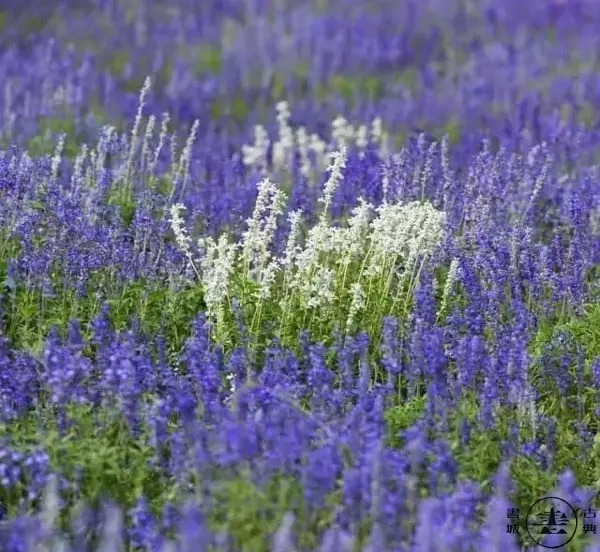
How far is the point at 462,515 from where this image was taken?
11.1 ft

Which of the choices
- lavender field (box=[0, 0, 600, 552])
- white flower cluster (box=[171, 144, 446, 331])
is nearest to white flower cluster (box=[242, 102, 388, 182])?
lavender field (box=[0, 0, 600, 552])

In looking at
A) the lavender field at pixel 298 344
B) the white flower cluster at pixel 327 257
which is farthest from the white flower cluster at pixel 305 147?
the white flower cluster at pixel 327 257

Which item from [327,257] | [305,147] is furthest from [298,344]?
[305,147]

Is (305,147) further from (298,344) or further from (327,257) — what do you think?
(298,344)

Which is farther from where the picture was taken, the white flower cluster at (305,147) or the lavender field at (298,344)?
the white flower cluster at (305,147)

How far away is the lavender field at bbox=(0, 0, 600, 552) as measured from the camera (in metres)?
3.37

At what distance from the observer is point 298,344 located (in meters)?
4.66

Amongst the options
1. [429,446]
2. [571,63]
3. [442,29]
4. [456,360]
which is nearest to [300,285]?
[456,360]

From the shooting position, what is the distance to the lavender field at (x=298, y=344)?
337 cm

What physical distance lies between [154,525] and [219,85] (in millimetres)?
7237

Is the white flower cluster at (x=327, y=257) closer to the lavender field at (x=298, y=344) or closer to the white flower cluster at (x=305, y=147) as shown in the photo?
the lavender field at (x=298, y=344)

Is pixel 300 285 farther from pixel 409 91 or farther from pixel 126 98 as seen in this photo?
pixel 409 91

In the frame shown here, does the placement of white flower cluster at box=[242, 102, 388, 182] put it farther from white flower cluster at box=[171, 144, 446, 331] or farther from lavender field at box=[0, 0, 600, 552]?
white flower cluster at box=[171, 144, 446, 331]

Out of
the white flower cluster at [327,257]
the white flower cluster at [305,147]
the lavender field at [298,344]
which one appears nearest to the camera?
the lavender field at [298,344]
